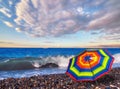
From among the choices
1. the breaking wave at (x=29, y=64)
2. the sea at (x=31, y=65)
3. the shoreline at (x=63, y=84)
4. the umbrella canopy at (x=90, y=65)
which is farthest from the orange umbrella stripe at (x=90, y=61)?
the breaking wave at (x=29, y=64)

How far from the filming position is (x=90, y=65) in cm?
1079

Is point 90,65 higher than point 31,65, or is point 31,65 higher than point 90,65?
point 90,65

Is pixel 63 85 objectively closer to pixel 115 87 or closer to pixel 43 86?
pixel 43 86

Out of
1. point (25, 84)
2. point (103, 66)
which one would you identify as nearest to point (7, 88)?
point (25, 84)

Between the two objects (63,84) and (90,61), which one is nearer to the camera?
(90,61)

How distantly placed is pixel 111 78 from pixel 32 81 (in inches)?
191

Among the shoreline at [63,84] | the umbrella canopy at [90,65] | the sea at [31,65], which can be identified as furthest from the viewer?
the sea at [31,65]

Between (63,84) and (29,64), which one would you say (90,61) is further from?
(29,64)

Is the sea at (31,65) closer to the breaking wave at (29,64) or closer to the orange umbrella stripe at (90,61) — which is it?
the breaking wave at (29,64)

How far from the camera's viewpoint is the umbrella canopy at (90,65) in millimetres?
Result: 10680

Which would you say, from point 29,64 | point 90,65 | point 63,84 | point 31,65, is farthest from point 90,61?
point 29,64

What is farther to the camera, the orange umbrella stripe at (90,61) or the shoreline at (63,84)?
the shoreline at (63,84)

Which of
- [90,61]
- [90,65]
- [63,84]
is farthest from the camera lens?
[63,84]

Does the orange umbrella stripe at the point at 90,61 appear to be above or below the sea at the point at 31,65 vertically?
above
